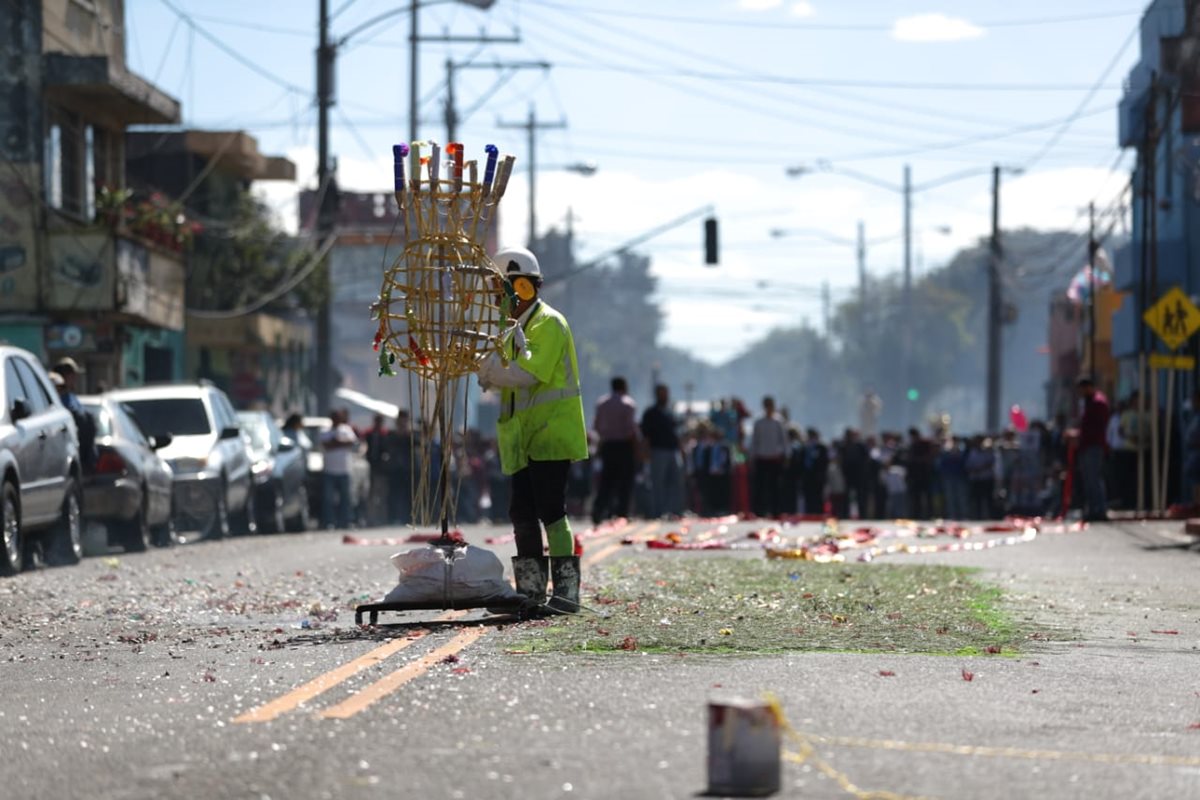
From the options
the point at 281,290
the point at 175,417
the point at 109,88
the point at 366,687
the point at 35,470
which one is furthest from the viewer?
the point at 281,290

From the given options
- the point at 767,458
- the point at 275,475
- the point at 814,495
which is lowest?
the point at 814,495

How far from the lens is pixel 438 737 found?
22.7 feet

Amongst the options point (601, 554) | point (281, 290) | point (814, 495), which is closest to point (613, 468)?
point (601, 554)

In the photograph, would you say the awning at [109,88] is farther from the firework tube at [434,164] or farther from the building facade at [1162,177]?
the firework tube at [434,164]

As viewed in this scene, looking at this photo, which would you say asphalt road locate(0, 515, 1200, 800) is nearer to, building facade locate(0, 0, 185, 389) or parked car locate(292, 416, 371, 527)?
parked car locate(292, 416, 371, 527)

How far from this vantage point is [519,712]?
748 centimetres

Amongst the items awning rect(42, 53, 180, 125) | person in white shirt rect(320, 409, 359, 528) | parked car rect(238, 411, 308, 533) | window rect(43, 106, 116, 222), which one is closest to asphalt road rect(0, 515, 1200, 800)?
parked car rect(238, 411, 308, 533)

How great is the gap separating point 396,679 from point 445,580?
2.83 m

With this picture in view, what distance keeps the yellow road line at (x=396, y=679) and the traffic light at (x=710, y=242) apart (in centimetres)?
3934

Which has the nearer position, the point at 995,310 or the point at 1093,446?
the point at 1093,446

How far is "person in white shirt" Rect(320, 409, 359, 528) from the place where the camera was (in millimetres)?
29516

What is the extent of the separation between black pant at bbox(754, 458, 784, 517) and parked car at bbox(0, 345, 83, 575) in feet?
45.1

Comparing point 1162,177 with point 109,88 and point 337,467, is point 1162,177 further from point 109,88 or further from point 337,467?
point 337,467

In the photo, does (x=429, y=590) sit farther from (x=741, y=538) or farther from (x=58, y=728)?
(x=741, y=538)
